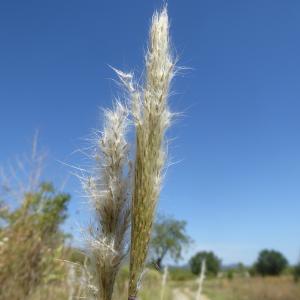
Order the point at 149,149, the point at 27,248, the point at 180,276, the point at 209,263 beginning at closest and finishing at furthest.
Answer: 1. the point at 149,149
2. the point at 27,248
3. the point at 180,276
4. the point at 209,263

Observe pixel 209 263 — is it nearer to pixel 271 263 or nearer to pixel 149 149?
pixel 271 263

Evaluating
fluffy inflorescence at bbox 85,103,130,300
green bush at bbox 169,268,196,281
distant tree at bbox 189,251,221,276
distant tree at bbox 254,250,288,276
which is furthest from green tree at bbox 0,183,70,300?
distant tree at bbox 189,251,221,276

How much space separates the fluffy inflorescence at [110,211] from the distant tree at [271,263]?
68.1 m

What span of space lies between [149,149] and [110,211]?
0.25 m

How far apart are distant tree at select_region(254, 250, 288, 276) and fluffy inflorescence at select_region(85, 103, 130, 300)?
68.1 meters

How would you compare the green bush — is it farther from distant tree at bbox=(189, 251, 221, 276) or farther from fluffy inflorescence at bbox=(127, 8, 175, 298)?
fluffy inflorescence at bbox=(127, 8, 175, 298)

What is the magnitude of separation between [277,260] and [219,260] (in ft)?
61.9

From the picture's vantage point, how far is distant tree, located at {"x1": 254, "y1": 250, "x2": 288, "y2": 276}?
66625 mm

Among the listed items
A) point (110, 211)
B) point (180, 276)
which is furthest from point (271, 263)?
point (110, 211)

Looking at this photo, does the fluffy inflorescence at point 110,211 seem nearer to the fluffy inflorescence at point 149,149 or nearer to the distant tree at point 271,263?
the fluffy inflorescence at point 149,149

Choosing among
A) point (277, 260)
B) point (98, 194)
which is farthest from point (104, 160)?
point (277, 260)

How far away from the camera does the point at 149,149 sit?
5.44 ft

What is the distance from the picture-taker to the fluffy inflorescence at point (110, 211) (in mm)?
1677

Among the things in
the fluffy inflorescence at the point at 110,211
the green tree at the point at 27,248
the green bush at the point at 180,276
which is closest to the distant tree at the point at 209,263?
the green bush at the point at 180,276
